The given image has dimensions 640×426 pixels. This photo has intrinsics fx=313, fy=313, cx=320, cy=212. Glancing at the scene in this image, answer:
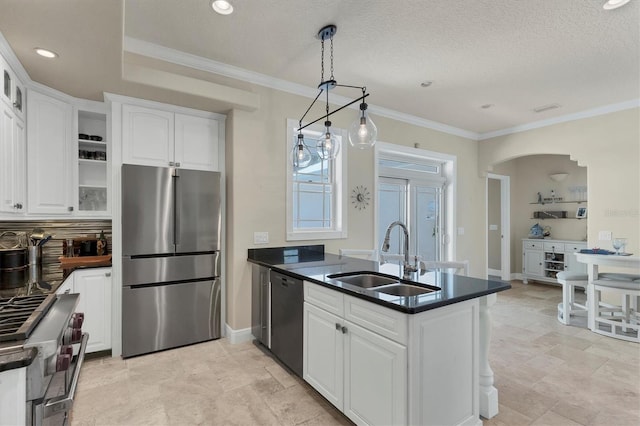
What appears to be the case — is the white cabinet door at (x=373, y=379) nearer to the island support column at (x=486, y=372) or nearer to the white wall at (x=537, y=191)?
the island support column at (x=486, y=372)

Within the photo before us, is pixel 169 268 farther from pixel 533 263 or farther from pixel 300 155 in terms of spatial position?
pixel 533 263

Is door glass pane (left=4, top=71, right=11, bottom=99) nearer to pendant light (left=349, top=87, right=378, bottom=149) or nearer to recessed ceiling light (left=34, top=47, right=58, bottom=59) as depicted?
recessed ceiling light (left=34, top=47, right=58, bottom=59)

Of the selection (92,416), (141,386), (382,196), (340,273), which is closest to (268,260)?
(340,273)

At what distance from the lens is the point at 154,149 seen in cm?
313

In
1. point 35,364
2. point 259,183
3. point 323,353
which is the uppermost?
point 259,183

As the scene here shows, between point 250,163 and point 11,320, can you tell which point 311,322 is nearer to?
point 11,320

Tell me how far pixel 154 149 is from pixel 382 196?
3.18 metres

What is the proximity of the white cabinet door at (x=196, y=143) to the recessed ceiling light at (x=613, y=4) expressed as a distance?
11.6 feet

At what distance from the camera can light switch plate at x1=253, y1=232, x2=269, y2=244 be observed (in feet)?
11.3

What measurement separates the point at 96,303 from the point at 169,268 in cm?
69

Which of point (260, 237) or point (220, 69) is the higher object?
point (220, 69)

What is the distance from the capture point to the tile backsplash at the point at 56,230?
2.96m

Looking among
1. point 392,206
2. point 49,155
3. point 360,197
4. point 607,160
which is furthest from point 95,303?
point 607,160

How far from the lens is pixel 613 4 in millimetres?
2320
